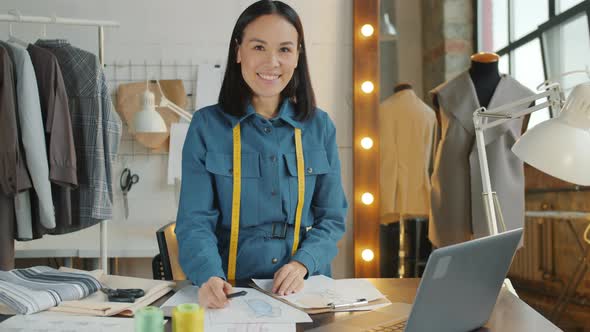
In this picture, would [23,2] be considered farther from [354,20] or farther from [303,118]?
[303,118]

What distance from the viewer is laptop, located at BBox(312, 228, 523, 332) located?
2.84ft

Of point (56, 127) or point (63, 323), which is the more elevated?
point (56, 127)

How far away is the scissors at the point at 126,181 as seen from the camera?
2.82m

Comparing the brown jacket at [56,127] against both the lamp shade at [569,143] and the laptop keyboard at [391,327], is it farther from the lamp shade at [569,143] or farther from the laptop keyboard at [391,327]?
the lamp shade at [569,143]

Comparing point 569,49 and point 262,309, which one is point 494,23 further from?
point 262,309

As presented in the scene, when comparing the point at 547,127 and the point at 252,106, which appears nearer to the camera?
the point at 547,127

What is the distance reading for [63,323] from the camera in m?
1.07

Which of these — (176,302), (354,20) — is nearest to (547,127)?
(176,302)

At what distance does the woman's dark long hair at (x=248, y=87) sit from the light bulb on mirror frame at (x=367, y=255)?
52.8 inches

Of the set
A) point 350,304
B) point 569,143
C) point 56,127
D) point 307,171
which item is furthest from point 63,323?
point 56,127

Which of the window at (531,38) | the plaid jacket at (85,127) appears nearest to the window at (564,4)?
the window at (531,38)

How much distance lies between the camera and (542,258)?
2859mm

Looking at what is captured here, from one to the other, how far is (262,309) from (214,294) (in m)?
0.11

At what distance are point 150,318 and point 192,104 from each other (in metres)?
2.12
